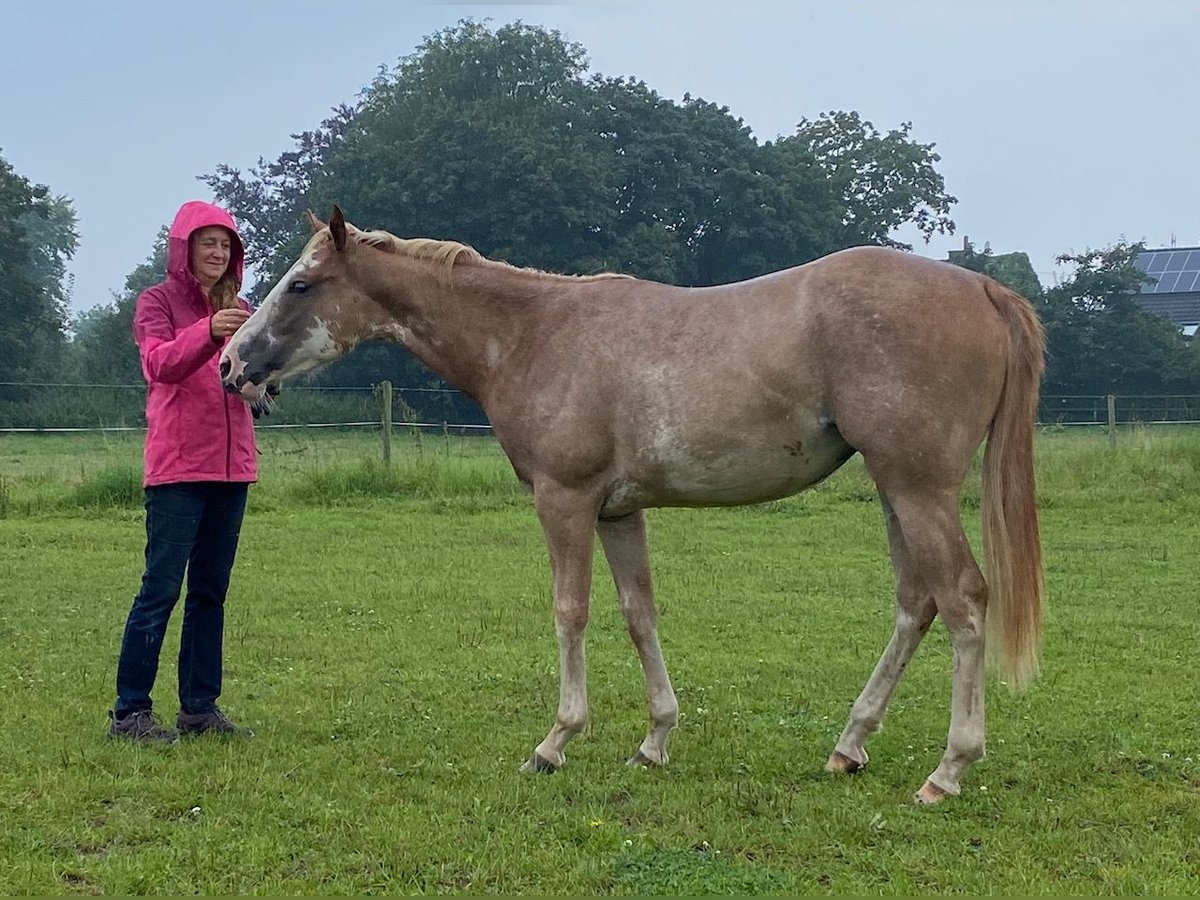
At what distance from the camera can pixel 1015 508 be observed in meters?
4.66

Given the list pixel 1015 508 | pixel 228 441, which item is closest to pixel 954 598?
pixel 1015 508

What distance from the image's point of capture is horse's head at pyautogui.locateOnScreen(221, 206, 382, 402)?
16.9ft

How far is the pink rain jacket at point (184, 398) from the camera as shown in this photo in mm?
5191

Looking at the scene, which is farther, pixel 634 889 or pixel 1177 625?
pixel 1177 625

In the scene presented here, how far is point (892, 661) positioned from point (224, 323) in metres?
3.14

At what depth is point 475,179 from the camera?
38.9 meters

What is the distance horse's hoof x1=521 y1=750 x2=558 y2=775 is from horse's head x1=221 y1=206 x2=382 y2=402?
1.94 metres

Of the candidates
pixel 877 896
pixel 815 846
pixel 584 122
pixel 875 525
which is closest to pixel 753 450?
pixel 815 846

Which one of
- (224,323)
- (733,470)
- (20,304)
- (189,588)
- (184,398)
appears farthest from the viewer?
(20,304)

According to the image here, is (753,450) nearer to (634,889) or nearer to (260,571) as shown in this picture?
(634,889)

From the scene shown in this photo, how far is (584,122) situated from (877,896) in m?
42.4

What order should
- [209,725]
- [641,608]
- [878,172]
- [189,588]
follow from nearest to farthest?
[641,608] → [209,725] → [189,588] → [878,172]

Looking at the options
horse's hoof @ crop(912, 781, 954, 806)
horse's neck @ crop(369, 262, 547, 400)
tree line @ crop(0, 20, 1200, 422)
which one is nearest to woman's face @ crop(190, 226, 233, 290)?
horse's neck @ crop(369, 262, 547, 400)

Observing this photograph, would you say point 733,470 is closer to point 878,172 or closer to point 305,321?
point 305,321
